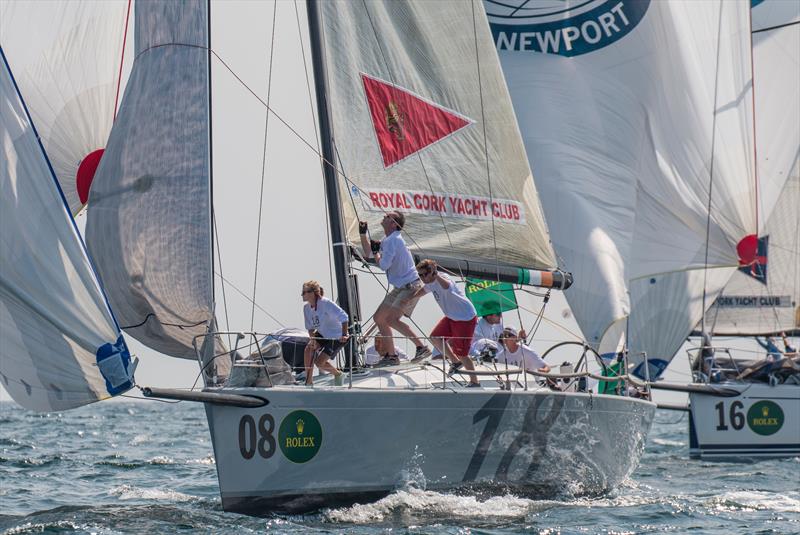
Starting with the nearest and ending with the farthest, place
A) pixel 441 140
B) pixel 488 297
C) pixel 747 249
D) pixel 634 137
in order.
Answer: pixel 441 140 → pixel 488 297 → pixel 634 137 → pixel 747 249

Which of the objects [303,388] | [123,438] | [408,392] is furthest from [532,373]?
[123,438]

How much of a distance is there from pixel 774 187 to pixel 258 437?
700 inches

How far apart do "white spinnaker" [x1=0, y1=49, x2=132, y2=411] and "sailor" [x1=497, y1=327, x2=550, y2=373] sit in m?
4.51

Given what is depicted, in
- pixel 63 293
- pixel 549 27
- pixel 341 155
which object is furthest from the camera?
pixel 549 27

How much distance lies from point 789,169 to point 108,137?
18.0m

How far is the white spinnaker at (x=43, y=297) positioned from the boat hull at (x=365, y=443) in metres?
1.55

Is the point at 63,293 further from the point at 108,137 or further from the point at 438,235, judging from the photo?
the point at 438,235

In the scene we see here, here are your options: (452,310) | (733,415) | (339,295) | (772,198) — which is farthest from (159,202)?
(772,198)

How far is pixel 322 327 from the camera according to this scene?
448 inches

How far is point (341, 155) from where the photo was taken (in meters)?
12.8

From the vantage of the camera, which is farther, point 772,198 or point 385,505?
point 772,198

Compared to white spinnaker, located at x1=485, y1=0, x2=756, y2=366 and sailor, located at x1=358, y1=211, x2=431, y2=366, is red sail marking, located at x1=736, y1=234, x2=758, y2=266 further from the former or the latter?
sailor, located at x1=358, y1=211, x2=431, y2=366

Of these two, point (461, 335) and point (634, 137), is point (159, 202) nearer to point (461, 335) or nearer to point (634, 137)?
point (461, 335)

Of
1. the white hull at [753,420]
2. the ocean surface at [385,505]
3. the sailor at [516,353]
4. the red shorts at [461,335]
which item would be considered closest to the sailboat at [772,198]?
the white hull at [753,420]
